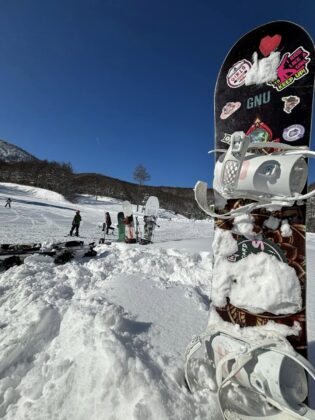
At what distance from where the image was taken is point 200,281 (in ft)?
13.0

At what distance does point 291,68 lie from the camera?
5.80 ft

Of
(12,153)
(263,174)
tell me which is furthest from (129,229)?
(12,153)

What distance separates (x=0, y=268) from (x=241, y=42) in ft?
17.1

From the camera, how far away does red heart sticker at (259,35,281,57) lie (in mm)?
1869

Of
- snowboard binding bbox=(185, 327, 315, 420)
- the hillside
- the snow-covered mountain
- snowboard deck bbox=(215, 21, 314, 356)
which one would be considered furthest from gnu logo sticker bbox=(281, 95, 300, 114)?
the snow-covered mountain

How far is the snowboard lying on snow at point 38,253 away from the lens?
4797 mm

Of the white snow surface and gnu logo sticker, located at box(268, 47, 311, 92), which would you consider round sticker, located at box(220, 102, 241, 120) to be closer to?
gnu logo sticker, located at box(268, 47, 311, 92)

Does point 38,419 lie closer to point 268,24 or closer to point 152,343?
point 152,343

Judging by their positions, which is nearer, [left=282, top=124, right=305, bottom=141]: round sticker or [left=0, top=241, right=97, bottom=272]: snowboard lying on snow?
[left=282, top=124, right=305, bottom=141]: round sticker

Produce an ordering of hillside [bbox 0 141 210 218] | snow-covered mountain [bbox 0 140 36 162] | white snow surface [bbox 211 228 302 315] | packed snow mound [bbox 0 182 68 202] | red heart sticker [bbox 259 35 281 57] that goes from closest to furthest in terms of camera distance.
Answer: white snow surface [bbox 211 228 302 315] → red heart sticker [bbox 259 35 281 57] → packed snow mound [bbox 0 182 68 202] → hillside [bbox 0 141 210 218] → snow-covered mountain [bbox 0 140 36 162]

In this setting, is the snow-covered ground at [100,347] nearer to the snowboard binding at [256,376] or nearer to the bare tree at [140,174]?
the snowboard binding at [256,376]

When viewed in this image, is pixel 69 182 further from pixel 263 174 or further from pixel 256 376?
pixel 256 376

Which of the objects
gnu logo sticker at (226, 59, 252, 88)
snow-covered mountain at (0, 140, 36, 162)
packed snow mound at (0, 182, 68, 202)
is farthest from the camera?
snow-covered mountain at (0, 140, 36, 162)

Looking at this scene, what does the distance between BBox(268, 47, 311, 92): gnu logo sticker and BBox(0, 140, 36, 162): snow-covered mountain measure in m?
144
